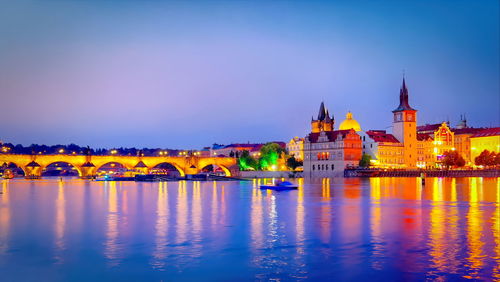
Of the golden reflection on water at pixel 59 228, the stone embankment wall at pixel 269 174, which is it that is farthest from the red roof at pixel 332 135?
the golden reflection on water at pixel 59 228

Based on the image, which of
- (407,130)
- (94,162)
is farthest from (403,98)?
(94,162)

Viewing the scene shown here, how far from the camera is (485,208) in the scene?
38.9m

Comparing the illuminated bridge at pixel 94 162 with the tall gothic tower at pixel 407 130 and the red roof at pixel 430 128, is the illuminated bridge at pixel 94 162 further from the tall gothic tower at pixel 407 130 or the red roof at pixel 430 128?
the red roof at pixel 430 128

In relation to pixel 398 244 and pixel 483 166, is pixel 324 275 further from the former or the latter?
pixel 483 166

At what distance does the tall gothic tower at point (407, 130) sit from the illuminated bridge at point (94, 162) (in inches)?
1629

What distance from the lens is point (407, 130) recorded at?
5335 inches

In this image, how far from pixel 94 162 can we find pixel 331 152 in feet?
177

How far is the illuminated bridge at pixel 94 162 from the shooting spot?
10852 cm

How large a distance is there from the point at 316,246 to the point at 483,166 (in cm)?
11760

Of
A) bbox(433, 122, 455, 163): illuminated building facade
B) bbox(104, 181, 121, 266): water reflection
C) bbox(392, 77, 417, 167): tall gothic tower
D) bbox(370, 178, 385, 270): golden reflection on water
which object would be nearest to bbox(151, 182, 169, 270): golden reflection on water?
bbox(104, 181, 121, 266): water reflection

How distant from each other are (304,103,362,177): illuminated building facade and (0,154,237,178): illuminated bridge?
62.8 feet

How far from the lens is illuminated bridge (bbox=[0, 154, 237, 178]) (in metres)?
109

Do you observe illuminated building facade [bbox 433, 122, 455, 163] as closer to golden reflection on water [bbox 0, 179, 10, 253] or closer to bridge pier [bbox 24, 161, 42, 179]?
bridge pier [bbox 24, 161, 42, 179]

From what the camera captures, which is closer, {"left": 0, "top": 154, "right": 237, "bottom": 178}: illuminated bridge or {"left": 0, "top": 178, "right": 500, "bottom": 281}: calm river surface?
{"left": 0, "top": 178, "right": 500, "bottom": 281}: calm river surface
